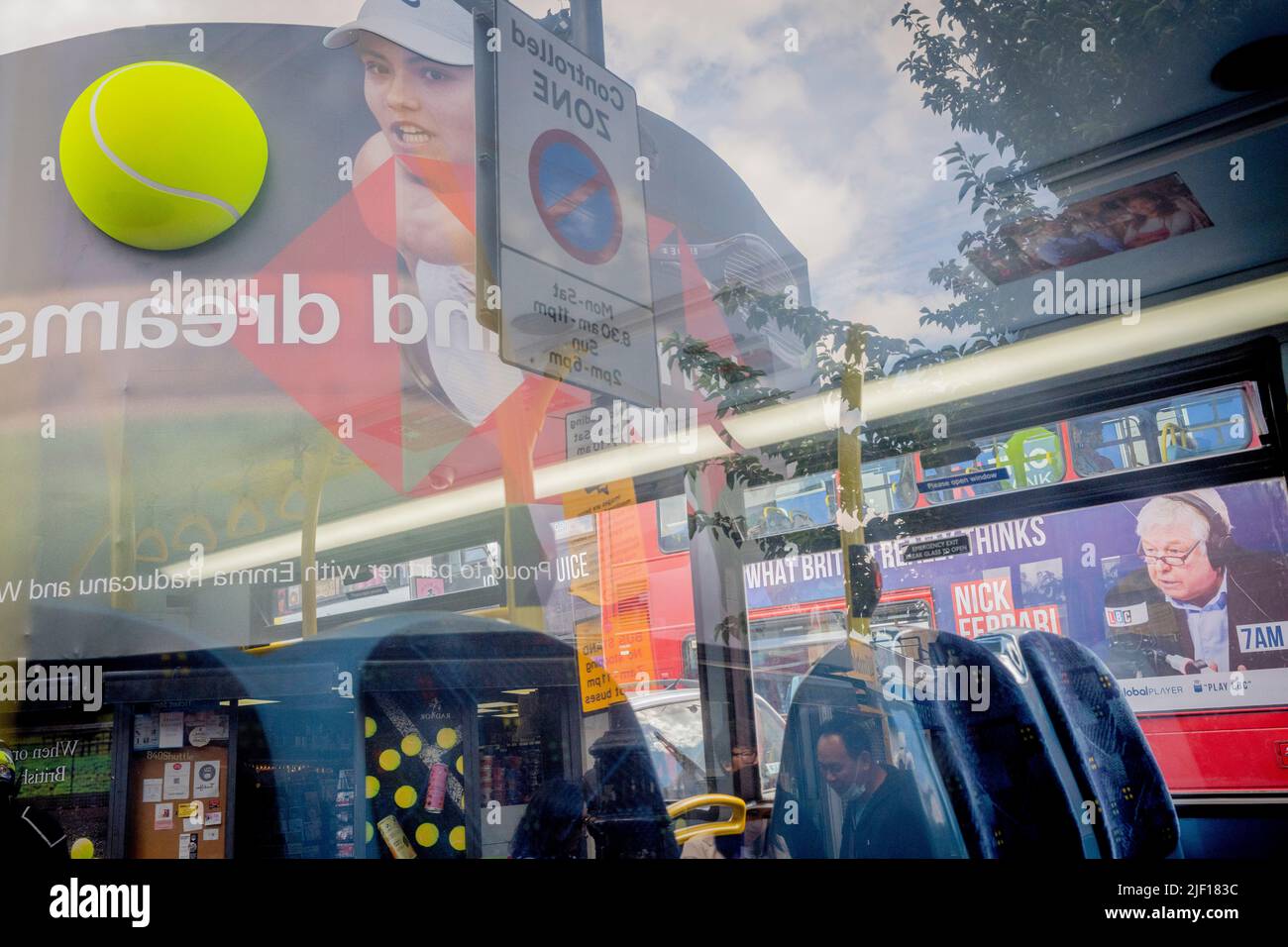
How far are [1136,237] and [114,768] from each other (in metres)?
2.34

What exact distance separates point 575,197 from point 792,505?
32.1 inches

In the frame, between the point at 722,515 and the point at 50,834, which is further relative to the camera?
the point at 50,834

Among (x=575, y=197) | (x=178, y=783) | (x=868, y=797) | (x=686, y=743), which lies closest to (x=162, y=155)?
(x=575, y=197)

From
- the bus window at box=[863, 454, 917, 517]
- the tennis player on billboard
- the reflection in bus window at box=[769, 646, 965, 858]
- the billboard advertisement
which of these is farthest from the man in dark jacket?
the tennis player on billboard

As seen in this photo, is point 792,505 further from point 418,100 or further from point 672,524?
point 418,100

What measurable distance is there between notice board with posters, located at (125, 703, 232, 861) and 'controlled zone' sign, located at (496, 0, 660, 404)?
1.08 m

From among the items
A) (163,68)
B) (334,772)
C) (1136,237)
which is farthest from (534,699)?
(163,68)

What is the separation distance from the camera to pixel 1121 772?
1532mm

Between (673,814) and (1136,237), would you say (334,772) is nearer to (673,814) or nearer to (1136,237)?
(673,814)

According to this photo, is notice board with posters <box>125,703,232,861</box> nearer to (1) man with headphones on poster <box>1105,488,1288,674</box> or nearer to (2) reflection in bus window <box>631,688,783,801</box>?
(2) reflection in bus window <box>631,688,783,801</box>

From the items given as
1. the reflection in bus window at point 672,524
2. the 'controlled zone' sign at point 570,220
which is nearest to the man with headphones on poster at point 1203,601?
the reflection in bus window at point 672,524

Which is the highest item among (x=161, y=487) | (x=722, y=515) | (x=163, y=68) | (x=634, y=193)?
(x=163, y=68)

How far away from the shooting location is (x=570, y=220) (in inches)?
72.6

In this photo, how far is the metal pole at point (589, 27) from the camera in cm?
191
